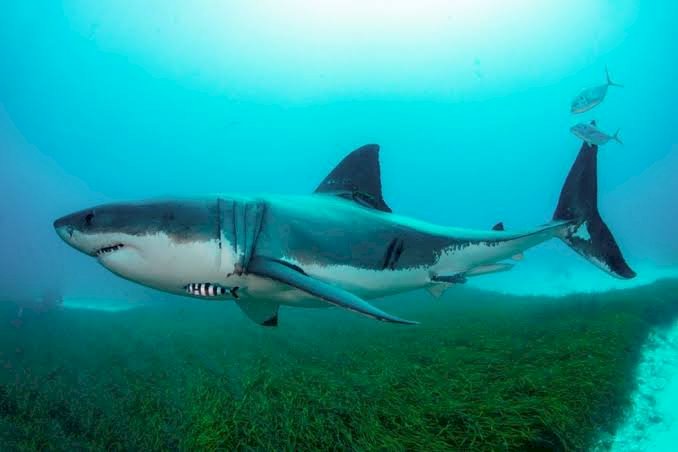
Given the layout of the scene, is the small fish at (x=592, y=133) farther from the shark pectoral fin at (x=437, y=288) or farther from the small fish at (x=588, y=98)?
the shark pectoral fin at (x=437, y=288)

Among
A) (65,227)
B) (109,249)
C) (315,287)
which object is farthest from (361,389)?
(65,227)

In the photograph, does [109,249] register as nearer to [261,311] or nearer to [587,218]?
[261,311]

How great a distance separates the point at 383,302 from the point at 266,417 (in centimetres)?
1540

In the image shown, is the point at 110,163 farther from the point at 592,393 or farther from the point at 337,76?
the point at 592,393

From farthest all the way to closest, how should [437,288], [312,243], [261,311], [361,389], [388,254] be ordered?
[437,288] → [361,389] → [261,311] → [388,254] → [312,243]

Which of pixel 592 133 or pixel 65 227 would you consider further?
pixel 592 133

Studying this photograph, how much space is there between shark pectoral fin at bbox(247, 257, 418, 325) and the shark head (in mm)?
328

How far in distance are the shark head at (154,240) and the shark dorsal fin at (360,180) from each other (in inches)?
107

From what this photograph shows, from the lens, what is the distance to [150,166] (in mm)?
138625

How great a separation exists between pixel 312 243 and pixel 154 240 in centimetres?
158

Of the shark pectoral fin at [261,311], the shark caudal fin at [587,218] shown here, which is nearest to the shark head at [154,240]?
the shark pectoral fin at [261,311]

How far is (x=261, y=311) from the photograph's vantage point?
517 cm

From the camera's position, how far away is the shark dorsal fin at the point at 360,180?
586 centimetres

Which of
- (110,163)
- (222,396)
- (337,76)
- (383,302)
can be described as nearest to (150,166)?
(110,163)
